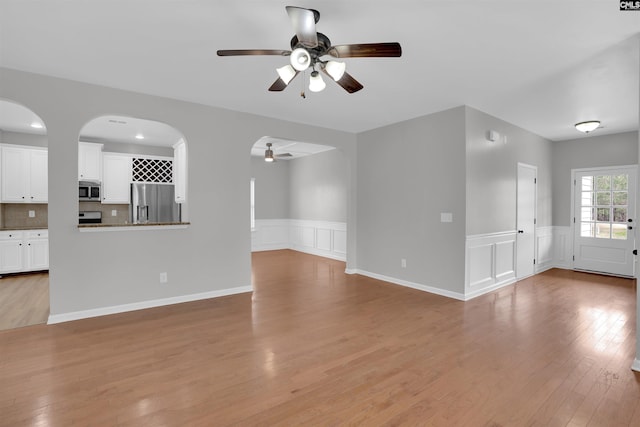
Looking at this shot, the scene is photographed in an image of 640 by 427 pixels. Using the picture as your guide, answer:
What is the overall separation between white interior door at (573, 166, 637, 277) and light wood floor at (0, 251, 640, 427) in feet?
7.15

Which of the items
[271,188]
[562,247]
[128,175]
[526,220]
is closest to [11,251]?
[128,175]

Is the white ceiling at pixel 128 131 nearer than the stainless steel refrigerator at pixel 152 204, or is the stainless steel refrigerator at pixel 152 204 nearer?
the white ceiling at pixel 128 131

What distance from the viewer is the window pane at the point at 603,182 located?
5908mm

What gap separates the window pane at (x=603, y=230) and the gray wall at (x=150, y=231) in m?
5.93

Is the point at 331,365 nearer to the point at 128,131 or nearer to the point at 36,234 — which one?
the point at 128,131

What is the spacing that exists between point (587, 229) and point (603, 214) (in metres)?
0.39

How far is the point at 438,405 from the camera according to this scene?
2072 millimetres

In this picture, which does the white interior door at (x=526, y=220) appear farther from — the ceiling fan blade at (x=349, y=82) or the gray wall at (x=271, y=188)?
the gray wall at (x=271, y=188)

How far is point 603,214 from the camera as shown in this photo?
597 cm

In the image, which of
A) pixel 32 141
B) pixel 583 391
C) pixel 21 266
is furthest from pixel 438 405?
pixel 32 141

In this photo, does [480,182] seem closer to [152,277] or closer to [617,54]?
[617,54]

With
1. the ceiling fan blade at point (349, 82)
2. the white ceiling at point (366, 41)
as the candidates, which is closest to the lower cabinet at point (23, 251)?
the white ceiling at point (366, 41)

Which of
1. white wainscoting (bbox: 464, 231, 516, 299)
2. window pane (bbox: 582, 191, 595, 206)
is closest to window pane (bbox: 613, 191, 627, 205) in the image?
window pane (bbox: 582, 191, 595, 206)

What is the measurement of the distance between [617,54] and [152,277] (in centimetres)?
549
